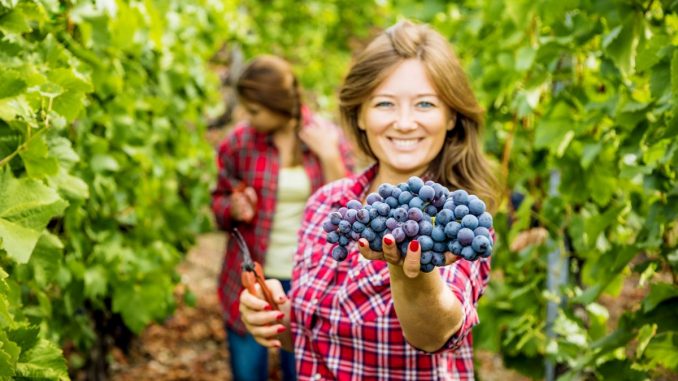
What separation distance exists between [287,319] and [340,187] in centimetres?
35

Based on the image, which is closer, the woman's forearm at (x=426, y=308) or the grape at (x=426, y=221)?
the grape at (x=426, y=221)

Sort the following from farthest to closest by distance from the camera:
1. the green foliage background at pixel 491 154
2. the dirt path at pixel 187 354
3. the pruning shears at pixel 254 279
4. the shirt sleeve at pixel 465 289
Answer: the dirt path at pixel 187 354, the pruning shears at pixel 254 279, the green foliage background at pixel 491 154, the shirt sleeve at pixel 465 289

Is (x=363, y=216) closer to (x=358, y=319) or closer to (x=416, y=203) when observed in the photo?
(x=416, y=203)

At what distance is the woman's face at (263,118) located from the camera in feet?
11.1

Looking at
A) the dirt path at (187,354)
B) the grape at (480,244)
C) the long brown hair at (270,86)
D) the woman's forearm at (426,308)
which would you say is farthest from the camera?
the dirt path at (187,354)

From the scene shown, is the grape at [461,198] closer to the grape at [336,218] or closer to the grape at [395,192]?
the grape at [395,192]

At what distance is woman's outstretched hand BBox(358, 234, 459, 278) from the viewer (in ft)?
3.70

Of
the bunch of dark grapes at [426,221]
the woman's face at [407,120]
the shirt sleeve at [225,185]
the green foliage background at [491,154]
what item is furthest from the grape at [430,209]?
the shirt sleeve at [225,185]

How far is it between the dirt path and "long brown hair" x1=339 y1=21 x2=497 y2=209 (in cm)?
255

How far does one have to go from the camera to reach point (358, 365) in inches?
65.5

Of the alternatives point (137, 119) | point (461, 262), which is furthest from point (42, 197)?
point (137, 119)

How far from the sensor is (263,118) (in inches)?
134

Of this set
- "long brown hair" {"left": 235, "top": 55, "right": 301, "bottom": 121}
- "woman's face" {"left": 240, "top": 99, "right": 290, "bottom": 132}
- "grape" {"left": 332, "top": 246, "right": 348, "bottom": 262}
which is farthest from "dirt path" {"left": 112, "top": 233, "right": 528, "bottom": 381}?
"grape" {"left": 332, "top": 246, "right": 348, "bottom": 262}

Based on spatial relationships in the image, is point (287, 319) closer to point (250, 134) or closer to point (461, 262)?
point (461, 262)
